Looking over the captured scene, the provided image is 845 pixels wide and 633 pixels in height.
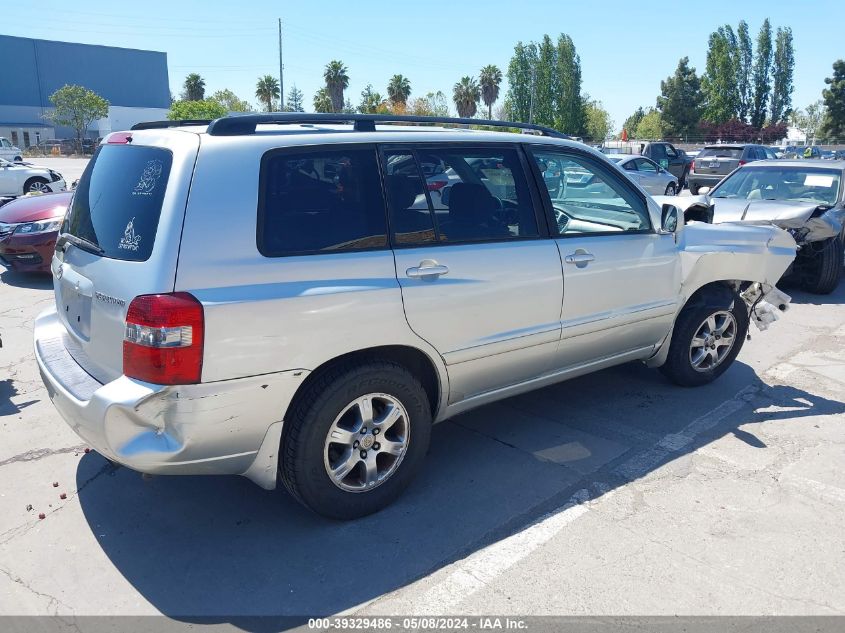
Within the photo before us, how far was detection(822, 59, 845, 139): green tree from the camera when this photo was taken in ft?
196

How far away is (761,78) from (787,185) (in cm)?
7103

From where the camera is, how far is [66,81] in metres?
75.4

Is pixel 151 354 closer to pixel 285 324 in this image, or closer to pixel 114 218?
pixel 285 324

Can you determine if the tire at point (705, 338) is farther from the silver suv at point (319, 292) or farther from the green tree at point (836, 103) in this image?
the green tree at point (836, 103)

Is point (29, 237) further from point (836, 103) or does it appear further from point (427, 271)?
point (836, 103)

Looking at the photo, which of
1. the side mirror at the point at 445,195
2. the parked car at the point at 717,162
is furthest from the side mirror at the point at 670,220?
the parked car at the point at 717,162

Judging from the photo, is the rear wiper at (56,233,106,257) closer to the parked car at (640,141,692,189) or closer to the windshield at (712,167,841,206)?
the windshield at (712,167,841,206)

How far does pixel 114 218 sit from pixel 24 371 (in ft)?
10.6

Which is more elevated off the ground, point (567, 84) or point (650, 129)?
point (567, 84)

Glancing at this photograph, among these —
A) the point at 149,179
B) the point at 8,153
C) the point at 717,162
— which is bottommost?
the point at 8,153

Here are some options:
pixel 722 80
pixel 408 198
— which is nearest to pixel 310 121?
pixel 408 198

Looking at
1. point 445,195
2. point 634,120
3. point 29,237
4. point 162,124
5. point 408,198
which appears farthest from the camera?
point 634,120

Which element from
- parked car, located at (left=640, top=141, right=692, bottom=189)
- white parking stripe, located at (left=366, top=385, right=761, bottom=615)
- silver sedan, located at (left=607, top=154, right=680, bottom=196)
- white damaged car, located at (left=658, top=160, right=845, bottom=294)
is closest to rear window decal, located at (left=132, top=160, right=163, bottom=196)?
white parking stripe, located at (left=366, top=385, right=761, bottom=615)

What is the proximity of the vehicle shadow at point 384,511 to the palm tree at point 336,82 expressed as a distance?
2736 inches
